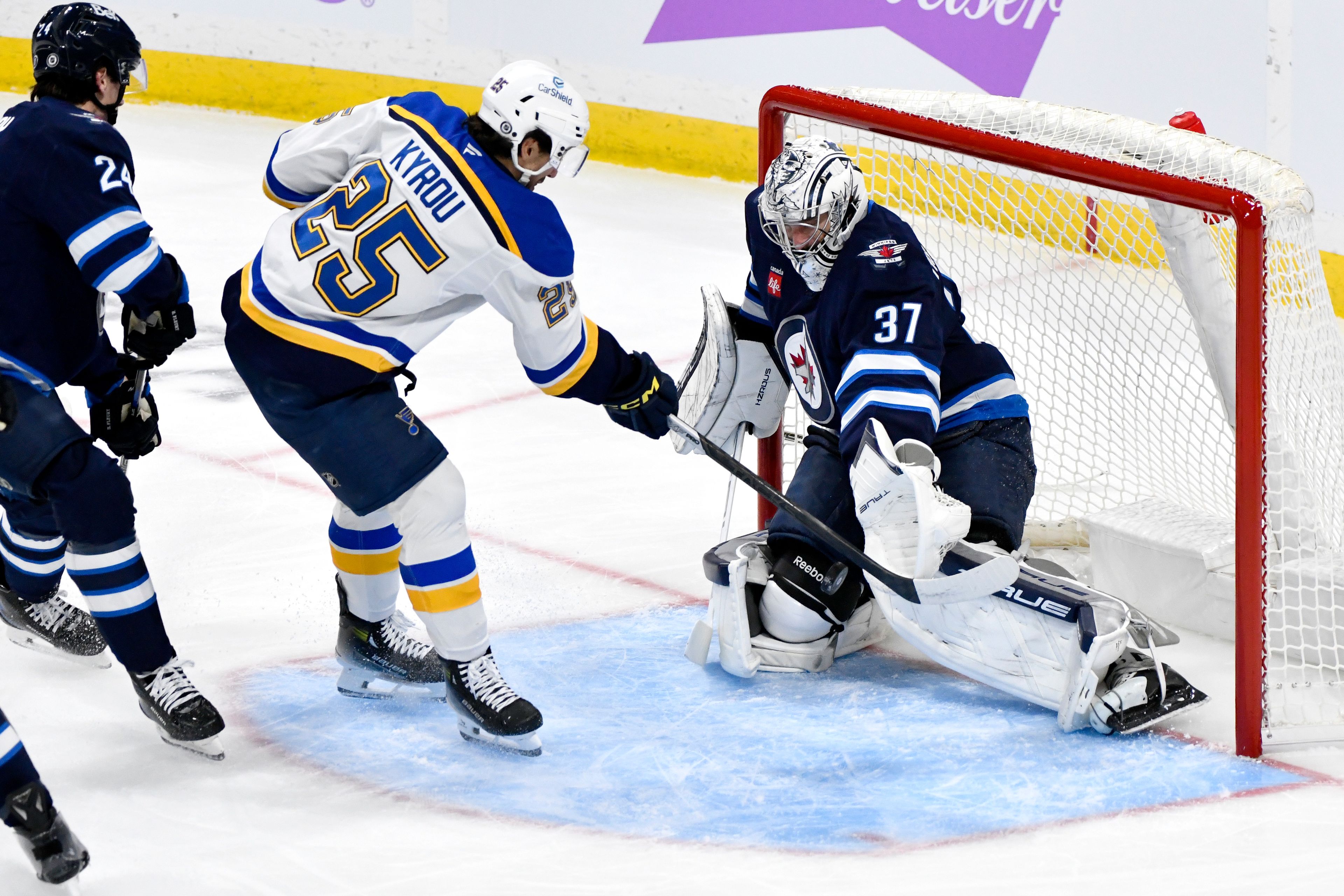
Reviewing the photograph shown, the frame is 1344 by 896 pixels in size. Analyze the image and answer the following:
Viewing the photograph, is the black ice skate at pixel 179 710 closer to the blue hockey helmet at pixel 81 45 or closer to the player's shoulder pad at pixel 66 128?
the player's shoulder pad at pixel 66 128

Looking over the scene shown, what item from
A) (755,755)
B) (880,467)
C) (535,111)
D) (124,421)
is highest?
(535,111)

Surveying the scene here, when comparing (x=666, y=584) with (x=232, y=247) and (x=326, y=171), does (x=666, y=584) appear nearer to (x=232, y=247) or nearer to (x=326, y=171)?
(x=326, y=171)

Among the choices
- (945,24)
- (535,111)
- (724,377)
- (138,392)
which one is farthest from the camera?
(945,24)

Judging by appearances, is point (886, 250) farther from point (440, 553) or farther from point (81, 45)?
point (81, 45)

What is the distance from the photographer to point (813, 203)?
267cm

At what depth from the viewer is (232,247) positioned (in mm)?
5711

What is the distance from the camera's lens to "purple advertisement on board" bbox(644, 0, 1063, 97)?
209 inches

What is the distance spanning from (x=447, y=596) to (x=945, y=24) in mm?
3598

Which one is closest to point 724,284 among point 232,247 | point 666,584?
point 232,247

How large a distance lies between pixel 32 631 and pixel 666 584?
4.09 ft

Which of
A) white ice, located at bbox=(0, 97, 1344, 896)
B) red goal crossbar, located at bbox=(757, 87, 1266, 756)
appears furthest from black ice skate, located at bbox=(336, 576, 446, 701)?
red goal crossbar, located at bbox=(757, 87, 1266, 756)

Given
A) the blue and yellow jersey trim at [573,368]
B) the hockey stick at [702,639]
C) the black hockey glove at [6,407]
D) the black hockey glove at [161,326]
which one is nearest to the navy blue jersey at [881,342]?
the hockey stick at [702,639]

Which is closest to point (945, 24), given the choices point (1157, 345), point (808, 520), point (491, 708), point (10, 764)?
point (1157, 345)

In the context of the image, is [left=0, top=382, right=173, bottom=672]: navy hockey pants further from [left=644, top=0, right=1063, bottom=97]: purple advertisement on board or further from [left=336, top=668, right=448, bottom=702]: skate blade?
[left=644, top=0, right=1063, bottom=97]: purple advertisement on board
